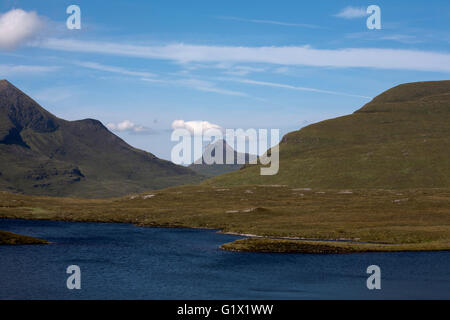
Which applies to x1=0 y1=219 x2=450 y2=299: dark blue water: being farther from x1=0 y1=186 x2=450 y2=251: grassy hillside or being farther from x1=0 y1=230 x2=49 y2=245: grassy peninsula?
x1=0 y1=186 x2=450 y2=251: grassy hillside

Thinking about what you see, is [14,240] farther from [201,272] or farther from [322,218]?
[322,218]

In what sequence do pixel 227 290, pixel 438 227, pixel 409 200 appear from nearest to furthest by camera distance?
pixel 227 290
pixel 438 227
pixel 409 200

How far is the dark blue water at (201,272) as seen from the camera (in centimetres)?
6443

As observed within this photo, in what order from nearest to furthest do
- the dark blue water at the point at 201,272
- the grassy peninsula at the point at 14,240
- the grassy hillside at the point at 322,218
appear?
the dark blue water at the point at 201,272
the grassy peninsula at the point at 14,240
the grassy hillside at the point at 322,218

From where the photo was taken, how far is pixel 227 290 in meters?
66.4

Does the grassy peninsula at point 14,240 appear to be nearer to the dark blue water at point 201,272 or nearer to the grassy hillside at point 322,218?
the dark blue water at point 201,272

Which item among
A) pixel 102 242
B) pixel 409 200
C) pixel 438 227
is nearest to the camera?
pixel 102 242

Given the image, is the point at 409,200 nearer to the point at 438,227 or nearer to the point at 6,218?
the point at 438,227

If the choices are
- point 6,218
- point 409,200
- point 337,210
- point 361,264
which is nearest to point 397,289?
point 361,264

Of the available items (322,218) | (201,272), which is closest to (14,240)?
(201,272)

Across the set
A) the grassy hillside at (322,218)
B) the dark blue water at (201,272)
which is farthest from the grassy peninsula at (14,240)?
the grassy hillside at (322,218)

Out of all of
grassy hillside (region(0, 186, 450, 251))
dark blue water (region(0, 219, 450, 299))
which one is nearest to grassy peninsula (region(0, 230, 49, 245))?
dark blue water (region(0, 219, 450, 299))
